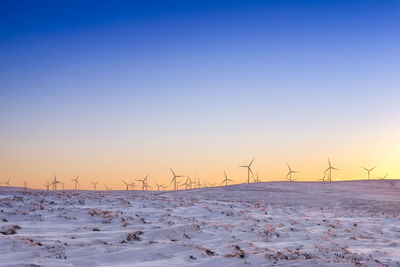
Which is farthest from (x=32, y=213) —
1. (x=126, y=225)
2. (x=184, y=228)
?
(x=184, y=228)

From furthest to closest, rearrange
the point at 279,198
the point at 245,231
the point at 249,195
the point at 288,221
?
1. the point at 249,195
2. the point at 279,198
3. the point at 288,221
4. the point at 245,231

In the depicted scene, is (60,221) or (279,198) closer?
(60,221)

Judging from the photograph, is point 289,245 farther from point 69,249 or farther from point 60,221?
point 60,221

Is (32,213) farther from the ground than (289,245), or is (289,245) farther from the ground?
(32,213)

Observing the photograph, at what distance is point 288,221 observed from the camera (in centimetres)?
1952

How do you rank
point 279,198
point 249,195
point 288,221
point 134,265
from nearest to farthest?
1. point 134,265
2. point 288,221
3. point 279,198
4. point 249,195

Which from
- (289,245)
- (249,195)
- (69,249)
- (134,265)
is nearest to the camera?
(134,265)

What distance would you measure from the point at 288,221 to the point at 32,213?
12.2 meters

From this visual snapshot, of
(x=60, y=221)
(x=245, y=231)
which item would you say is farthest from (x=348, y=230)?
(x=60, y=221)

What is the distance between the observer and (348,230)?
57.2 ft

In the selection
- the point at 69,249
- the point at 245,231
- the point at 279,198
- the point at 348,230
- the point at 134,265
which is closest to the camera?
the point at 134,265

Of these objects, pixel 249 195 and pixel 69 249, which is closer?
pixel 69 249

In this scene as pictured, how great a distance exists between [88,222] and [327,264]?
944 centimetres

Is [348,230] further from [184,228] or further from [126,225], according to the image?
[126,225]
